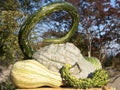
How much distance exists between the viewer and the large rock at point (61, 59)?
4454 mm

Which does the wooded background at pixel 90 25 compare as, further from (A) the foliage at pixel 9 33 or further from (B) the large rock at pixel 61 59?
(B) the large rock at pixel 61 59

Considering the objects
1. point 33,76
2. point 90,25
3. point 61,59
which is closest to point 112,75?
point 90,25

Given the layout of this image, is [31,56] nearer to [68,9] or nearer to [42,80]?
[42,80]

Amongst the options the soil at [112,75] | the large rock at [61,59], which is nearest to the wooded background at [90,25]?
the soil at [112,75]

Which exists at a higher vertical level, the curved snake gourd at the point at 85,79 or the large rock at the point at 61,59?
the large rock at the point at 61,59

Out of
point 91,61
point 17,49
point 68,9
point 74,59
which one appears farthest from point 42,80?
point 17,49

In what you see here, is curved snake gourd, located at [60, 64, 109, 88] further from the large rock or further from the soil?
the soil

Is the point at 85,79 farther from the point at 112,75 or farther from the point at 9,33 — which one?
the point at 112,75

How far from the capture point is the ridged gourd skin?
4316mm

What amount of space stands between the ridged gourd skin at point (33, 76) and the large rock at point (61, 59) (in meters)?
0.11

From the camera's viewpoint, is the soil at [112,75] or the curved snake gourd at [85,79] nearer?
the curved snake gourd at [85,79]

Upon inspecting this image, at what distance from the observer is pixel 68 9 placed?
497 centimetres

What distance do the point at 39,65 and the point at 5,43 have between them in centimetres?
477

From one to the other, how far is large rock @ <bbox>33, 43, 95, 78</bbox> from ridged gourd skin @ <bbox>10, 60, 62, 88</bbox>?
0.37ft
